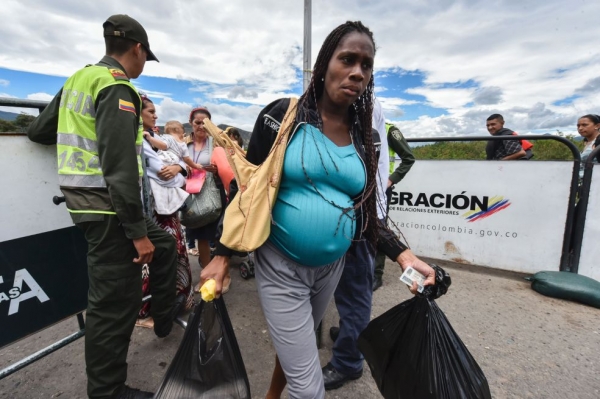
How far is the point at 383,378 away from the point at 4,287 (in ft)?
7.02

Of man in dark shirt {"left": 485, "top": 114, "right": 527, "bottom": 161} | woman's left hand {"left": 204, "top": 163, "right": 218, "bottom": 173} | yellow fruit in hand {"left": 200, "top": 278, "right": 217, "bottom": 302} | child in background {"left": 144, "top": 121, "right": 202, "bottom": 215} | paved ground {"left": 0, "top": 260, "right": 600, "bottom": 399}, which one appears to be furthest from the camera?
man in dark shirt {"left": 485, "top": 114, "right": 527, "bottom": 161}

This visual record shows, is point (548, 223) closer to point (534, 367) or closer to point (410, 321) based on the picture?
point (534, 367)

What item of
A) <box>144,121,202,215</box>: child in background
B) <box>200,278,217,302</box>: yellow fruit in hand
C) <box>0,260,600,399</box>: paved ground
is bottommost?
<box>0,260,600,399</box>: paved ground

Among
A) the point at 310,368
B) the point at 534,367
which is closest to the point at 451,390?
the point at 310,368

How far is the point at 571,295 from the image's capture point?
324 cm

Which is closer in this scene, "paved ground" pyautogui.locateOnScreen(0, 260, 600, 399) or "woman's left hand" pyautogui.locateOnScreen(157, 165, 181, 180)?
"paved ground" pyautogui.locateOnScreen(0, 260, 600, 399)

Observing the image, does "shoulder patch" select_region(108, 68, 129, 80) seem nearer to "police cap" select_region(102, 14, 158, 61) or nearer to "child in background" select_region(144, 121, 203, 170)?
"police cap" select_region(102, 14, 158, 61)

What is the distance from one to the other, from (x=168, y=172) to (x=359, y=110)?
1.87 meters

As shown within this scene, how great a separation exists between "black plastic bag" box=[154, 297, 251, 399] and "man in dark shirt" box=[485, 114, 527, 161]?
14.3 ft

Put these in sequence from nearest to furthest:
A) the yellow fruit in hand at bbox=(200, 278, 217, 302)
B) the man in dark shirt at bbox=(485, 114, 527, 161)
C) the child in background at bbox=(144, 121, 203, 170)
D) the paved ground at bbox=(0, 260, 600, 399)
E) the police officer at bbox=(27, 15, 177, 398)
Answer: the yellow fruit in hand at bbox=(200, 278, 217, 302) → the police officer at bbox=(27, 15, 177, 398) → the paved ground at bbox=(0, 260, 600, 399) → the child in background at bbox=(144, 121, 203, 170) → the man in dark shirt at bbox=(485, 114, 527, 161)

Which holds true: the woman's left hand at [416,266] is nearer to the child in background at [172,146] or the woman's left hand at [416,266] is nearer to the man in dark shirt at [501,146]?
the child in background at [172,146]

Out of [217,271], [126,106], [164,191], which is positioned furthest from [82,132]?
[164,191]

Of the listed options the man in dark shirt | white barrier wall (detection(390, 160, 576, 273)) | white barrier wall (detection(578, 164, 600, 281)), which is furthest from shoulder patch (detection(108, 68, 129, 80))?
white barrier wall (detection(578, 164, 600, 281))

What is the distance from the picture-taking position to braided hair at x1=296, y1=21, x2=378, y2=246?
1344 millimetres
